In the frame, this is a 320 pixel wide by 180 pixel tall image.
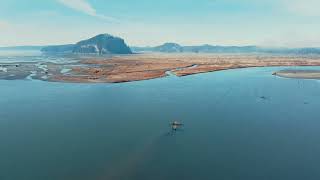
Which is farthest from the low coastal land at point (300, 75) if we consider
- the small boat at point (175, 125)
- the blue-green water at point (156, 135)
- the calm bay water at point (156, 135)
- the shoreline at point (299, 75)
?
the small boat at point (175, 125)

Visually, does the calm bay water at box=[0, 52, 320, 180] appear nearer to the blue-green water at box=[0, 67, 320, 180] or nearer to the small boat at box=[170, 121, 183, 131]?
the blue-green water at box=[0, 67, 320, 180]

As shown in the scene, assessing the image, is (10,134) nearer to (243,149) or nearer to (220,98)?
(243,149)

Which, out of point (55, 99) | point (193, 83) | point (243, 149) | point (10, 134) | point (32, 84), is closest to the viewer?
point (243, 149)

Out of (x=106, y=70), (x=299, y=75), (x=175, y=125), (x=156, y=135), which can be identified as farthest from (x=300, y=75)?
(x=156, y=135)

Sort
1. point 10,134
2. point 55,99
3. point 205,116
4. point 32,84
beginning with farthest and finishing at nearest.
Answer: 1. point 32,84
2. point 55,99
3. point 205,116
4. point 10,134


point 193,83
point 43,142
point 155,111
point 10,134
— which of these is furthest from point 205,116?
point 193,83

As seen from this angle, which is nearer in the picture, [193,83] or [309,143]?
[309,143]

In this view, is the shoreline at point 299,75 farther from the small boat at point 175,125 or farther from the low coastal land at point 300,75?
the small boat at point 175,125

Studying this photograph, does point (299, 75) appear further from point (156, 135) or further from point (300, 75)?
point (156, 135)
